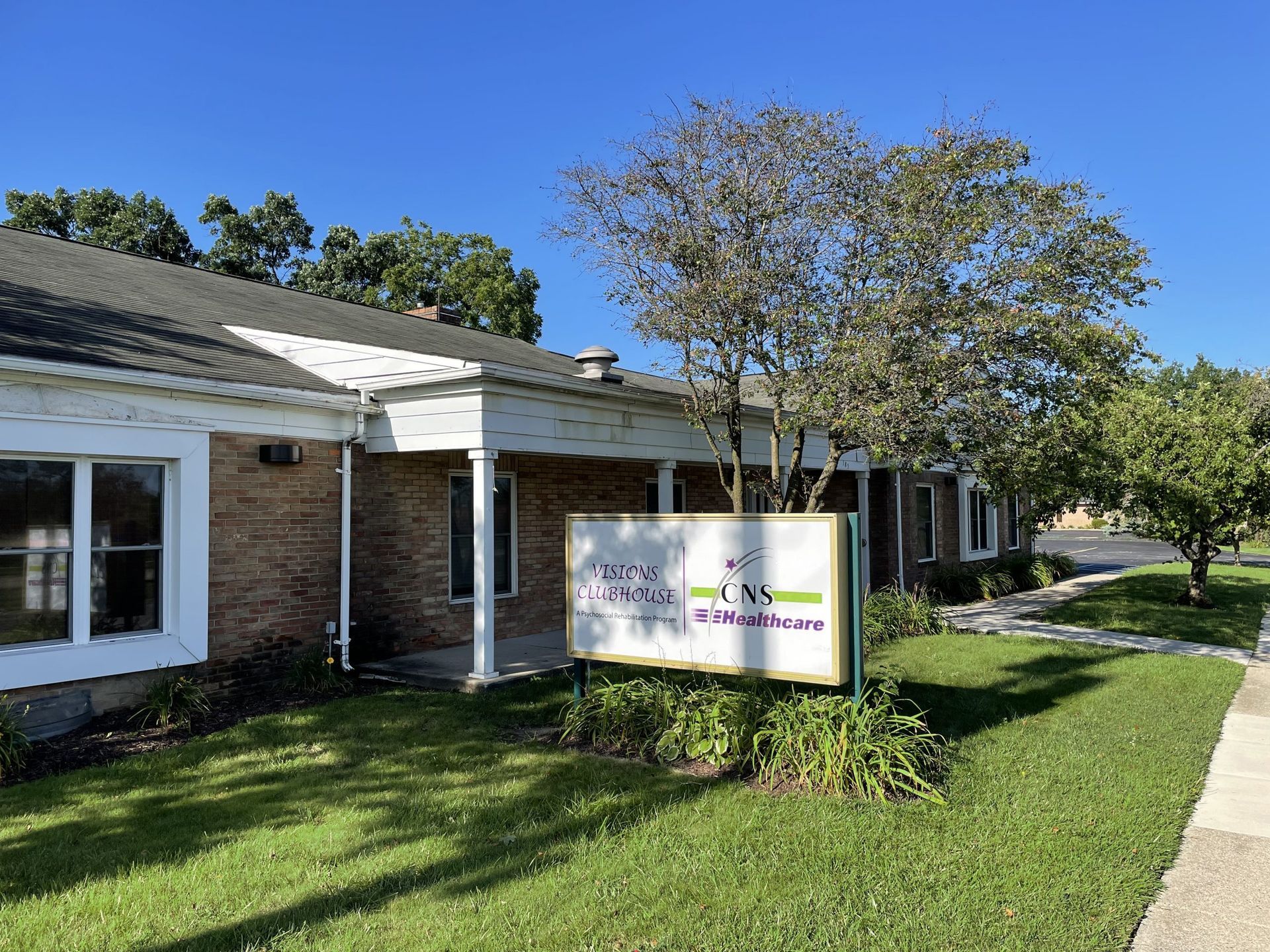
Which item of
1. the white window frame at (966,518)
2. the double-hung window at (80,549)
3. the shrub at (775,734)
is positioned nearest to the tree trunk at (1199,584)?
the white window frame at (966,518)

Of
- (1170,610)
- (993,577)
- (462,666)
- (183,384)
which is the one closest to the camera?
(183,384)

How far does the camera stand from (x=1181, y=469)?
1408 cm

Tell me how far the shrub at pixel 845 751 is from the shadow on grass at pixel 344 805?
2.01 ft

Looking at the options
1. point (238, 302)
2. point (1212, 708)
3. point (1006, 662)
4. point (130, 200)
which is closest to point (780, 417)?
point (1006, 662)

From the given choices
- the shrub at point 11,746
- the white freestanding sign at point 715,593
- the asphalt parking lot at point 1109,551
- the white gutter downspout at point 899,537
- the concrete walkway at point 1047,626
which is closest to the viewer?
the shrub at point 11,746

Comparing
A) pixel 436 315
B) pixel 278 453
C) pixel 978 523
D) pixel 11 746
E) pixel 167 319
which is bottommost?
pixel 11 746

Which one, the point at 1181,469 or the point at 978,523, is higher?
the point at 1181,469

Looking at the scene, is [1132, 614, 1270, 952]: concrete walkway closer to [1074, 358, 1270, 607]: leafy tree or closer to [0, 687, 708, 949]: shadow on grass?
[0, 687, 708, 949]: shadow on grass

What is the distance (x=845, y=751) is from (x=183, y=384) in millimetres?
6349

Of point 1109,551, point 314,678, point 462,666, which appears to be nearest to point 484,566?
point 462,666

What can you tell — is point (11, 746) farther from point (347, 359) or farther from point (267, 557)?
point (347, 359)

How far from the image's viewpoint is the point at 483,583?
29.2 feet

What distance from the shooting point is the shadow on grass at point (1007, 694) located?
302 inches

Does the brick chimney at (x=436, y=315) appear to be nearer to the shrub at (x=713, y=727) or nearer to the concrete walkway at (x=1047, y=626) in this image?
the concrete walkway at (x=1047, y=626)
